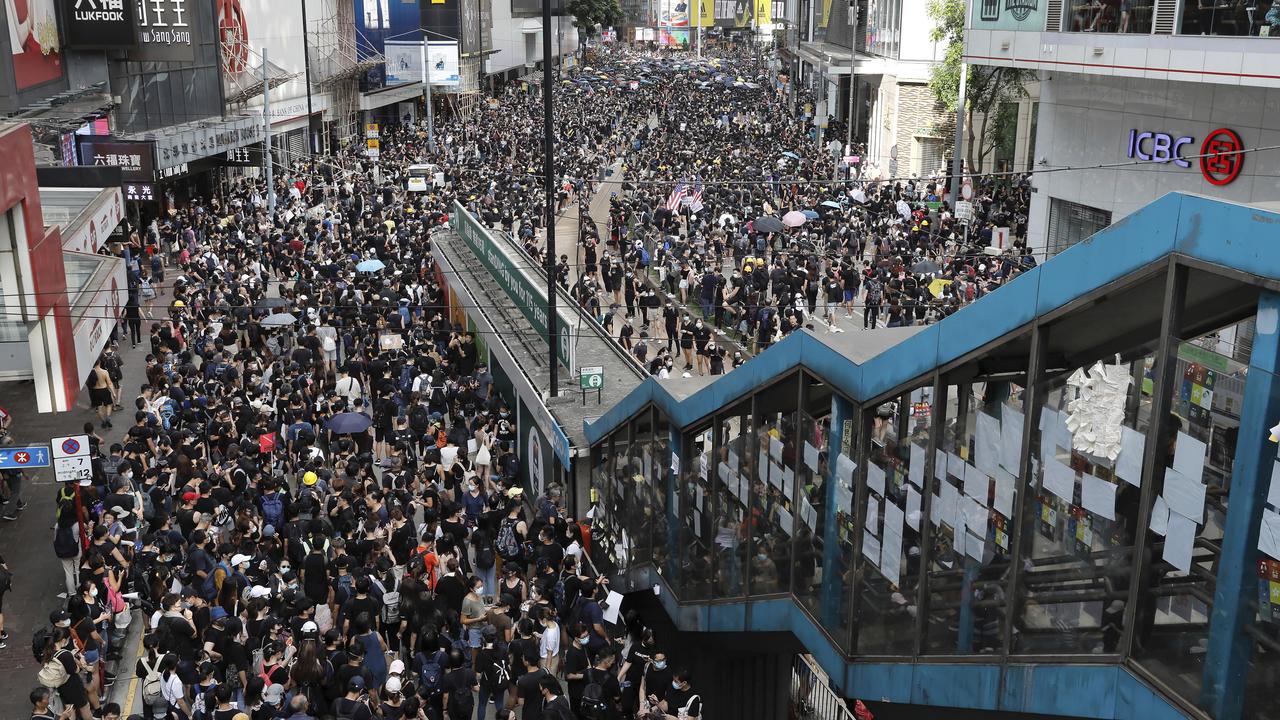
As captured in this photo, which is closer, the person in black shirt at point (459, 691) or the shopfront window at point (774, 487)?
the shopfront window at point (774, 487)

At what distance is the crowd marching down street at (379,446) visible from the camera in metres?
11.1

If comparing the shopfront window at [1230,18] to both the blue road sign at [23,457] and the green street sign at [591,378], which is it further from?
the blue road sign at [23,457]

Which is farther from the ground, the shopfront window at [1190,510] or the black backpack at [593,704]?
the shopfront window at [1190,510]

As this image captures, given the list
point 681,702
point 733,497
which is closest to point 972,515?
point 733,497

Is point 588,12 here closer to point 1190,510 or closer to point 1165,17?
point 1165,17

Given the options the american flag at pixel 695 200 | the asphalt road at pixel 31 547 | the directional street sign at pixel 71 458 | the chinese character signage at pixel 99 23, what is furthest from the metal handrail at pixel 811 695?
the chinese character signage at pixel 99 23

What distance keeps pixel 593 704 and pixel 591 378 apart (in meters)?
6.36

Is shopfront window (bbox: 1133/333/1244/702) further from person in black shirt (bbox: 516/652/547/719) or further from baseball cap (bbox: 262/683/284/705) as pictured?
baseball cap (bbox: 262/683/284/705)

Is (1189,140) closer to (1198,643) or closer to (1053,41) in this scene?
(1053,41)

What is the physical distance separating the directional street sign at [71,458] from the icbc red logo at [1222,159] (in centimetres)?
2028

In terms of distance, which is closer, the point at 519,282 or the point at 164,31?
the point at 519,282

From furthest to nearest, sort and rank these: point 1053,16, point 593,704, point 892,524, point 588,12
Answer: point 588,12 < point 1053,16 < point 593,704 < point 892,524

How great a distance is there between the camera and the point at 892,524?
24.8 feet

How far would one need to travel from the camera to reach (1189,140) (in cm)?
2525
